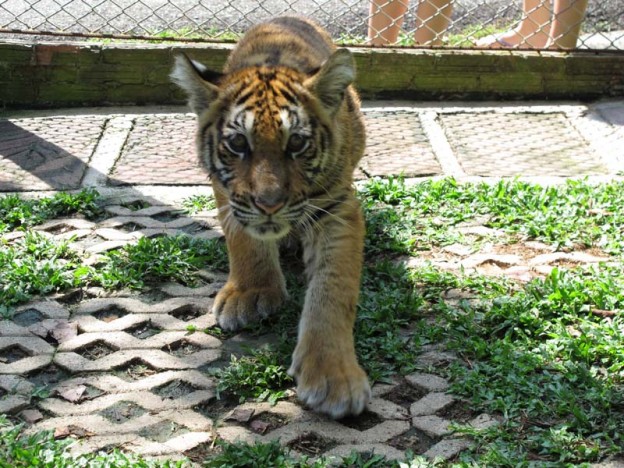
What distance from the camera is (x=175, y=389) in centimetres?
399

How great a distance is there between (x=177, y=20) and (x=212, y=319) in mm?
5169

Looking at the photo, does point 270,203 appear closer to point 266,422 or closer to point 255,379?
point 255,379

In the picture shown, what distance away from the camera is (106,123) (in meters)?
7.11

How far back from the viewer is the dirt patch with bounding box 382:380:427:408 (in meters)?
3.88

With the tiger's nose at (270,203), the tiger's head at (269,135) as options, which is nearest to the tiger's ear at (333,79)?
the tiger's head at (269,135)

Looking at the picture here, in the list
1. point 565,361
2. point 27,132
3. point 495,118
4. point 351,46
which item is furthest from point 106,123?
point 565,361

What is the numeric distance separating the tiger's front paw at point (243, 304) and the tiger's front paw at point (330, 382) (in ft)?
1.75

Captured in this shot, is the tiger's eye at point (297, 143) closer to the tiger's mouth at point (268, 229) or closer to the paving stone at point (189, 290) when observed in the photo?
the tiger's mouth at point (268, 229)

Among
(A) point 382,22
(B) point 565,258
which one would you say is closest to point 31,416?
(B) point 565,258

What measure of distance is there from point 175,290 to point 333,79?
1367mm

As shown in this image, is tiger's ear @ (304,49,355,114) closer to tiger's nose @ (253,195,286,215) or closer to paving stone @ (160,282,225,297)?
tiger's nose @ (253,195,286,215)

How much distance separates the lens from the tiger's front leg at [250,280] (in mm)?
4496

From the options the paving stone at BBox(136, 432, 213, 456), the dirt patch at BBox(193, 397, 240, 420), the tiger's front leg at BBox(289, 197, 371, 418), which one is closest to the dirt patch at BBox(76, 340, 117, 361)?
the dirt patch at BBox(193, 397, 240, 420)

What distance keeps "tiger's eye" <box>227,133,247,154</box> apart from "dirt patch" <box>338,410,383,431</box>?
4.20ft
